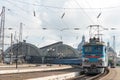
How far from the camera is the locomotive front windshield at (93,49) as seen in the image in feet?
147

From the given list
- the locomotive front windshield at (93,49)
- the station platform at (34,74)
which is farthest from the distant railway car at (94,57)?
the station platform at (34,74)

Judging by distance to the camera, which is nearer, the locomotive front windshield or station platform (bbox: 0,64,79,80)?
station platform (bbox: 0,64,79,80)

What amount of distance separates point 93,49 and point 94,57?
53.7 inches

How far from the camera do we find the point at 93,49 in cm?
4506

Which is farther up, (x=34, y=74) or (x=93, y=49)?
(x=93, y=49)

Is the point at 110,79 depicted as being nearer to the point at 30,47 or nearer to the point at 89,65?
the point at 89,65

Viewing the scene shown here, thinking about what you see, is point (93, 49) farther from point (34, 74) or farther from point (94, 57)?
point (34, 74)

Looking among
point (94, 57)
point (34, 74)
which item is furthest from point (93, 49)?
point (34, 74)

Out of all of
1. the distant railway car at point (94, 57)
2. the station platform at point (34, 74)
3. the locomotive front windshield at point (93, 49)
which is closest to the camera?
the station platform at point (34, 74)

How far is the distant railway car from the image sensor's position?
43.7 m

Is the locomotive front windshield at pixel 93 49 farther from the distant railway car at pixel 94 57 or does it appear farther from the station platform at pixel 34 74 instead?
the station platform at pixel 34 74

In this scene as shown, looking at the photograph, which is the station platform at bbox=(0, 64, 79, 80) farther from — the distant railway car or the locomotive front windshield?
the locomotive front windshield

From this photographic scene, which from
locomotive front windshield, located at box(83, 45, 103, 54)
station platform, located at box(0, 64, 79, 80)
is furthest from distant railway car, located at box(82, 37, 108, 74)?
station platform, located at box(0, 64, 79, 80)

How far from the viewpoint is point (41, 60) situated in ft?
591
